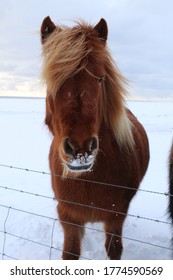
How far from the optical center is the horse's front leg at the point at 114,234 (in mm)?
3348

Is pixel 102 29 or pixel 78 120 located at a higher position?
pixel 102 29

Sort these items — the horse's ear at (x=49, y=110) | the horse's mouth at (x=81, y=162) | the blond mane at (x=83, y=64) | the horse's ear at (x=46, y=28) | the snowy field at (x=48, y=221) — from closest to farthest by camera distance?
1. the horse's mouth at (x=81, y=162)
2. the blond mane at (x=83, y=64)
3. the horse's ear at (x=49, y=110)
4. the horse's ear at (x=46, y=28)
5. the snowy field at (x=48, y=221)

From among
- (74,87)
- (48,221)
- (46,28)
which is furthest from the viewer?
(48,221)

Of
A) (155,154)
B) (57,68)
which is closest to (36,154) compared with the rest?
(155,154)

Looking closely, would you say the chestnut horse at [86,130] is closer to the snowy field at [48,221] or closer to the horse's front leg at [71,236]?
the horse's front leg at [71,236]

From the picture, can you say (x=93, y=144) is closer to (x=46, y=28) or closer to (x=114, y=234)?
(x=46, y=28)

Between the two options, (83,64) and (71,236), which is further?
(71,236)

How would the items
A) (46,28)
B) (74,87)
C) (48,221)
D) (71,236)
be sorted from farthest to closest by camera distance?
(48,221) → (71,236) → (46,28) → (74,87)

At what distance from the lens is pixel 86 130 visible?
7.59 feet

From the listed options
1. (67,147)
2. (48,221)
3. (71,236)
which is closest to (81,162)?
(67,147)

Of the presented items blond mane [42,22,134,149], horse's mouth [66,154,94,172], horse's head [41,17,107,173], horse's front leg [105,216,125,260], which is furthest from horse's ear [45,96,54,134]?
horse's front leg [105,216,125,260]

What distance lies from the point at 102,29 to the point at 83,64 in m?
0.58

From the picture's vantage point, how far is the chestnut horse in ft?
7.77

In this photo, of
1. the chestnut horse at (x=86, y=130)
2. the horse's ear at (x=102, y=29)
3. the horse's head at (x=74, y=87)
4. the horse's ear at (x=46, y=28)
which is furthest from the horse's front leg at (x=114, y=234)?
the horse's ear at (x=46, y=28)
